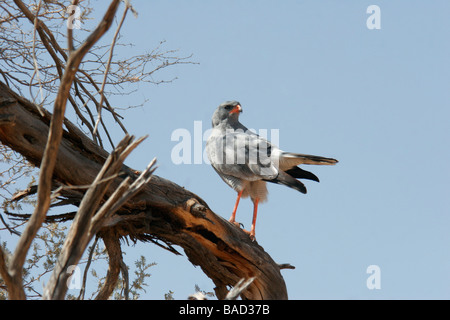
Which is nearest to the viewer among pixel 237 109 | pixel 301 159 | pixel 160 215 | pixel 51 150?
pixel 51 150

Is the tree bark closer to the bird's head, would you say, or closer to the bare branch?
the bare branch

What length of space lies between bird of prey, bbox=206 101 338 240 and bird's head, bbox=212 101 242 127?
0.32 meters

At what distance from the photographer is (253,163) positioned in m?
5.06

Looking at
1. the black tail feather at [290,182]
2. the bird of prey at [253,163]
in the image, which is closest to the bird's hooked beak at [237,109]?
the bird of prey at [253,163]

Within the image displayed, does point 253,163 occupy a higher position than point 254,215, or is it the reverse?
point 253,163

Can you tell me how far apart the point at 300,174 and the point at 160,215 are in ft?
4.98

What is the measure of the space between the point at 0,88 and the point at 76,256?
1.59 meters

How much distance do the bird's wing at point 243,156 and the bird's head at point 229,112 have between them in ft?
1.41

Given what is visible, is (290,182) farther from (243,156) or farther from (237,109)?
(237,109)

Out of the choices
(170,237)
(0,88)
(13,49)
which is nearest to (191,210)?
(170,237)

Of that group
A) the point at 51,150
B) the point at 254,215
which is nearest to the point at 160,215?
the point at 254,215

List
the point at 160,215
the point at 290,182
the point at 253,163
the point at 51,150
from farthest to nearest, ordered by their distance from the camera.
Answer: the point at 253,163, the point at 290,182, the point at 160,215, the point at 51,150

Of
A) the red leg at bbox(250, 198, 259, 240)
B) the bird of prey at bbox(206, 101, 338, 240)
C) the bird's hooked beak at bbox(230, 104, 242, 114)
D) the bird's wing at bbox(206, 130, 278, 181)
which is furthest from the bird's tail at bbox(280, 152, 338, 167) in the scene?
the bird's hooked beak at bbox(230, 104, 242, 114)
